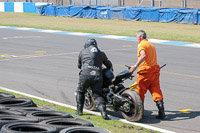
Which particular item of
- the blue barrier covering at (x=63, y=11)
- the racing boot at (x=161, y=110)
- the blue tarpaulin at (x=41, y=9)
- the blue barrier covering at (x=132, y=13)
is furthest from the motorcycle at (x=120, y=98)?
the blue tarpaulin at (x=41, y=9)

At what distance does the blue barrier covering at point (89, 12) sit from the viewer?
48.2 m

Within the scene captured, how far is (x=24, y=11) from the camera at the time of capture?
204ft

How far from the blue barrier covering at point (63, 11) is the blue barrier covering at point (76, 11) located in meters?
0.59

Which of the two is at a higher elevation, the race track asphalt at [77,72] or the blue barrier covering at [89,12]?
the blue barrier covering at [89,12]

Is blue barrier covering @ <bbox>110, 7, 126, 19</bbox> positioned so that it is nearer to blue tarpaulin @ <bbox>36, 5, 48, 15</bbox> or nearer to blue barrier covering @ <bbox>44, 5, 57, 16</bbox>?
blue barrier covering @ <bbox>44, 5, 57, 16</bbox>

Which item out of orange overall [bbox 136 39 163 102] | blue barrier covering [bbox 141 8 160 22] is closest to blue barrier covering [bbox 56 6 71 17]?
blue barrier covering [bbox 141 8 160 22]

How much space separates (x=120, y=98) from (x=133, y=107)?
36 centimetres

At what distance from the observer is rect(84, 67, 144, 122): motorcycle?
873 centimetres

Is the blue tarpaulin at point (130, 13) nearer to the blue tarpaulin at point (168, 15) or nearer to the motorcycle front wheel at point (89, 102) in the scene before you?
the blue tarpaulin at point (168, 15)

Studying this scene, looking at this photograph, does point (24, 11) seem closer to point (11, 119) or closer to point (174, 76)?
point (174, 76)

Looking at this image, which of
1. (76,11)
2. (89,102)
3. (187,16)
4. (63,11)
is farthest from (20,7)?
(89,102)

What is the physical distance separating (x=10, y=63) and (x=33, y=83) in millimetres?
4817

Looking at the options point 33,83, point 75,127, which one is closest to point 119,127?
point 75,127

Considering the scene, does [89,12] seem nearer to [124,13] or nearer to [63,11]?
[63,11]
